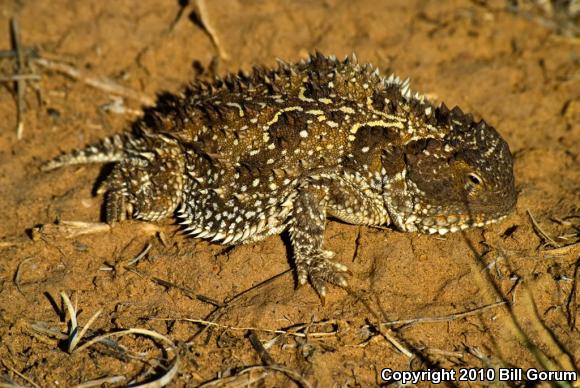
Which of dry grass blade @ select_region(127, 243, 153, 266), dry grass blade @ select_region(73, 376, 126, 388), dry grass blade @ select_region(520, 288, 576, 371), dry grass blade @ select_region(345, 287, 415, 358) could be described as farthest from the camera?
dry grass blade @ select_region(127, 243, 153, 266)

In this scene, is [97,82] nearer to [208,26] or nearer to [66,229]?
[208,26]

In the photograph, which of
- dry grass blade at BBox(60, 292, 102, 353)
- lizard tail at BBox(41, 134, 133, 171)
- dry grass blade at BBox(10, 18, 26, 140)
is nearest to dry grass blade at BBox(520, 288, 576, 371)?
dry grass blade at BBox(60, 292, 102, 353)

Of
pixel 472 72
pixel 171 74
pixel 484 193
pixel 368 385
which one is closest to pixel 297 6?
pixel 171 74

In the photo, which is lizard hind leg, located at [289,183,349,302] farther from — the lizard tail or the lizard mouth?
the lizard tail

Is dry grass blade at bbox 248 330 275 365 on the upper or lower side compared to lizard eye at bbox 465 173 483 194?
lower

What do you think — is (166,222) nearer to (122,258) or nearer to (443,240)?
(122,258)

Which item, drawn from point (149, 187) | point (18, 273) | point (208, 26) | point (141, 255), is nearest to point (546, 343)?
point (141, 255)

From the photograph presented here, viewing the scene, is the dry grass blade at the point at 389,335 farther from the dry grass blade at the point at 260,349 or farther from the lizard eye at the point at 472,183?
the lizard eye at the point at 472,183
